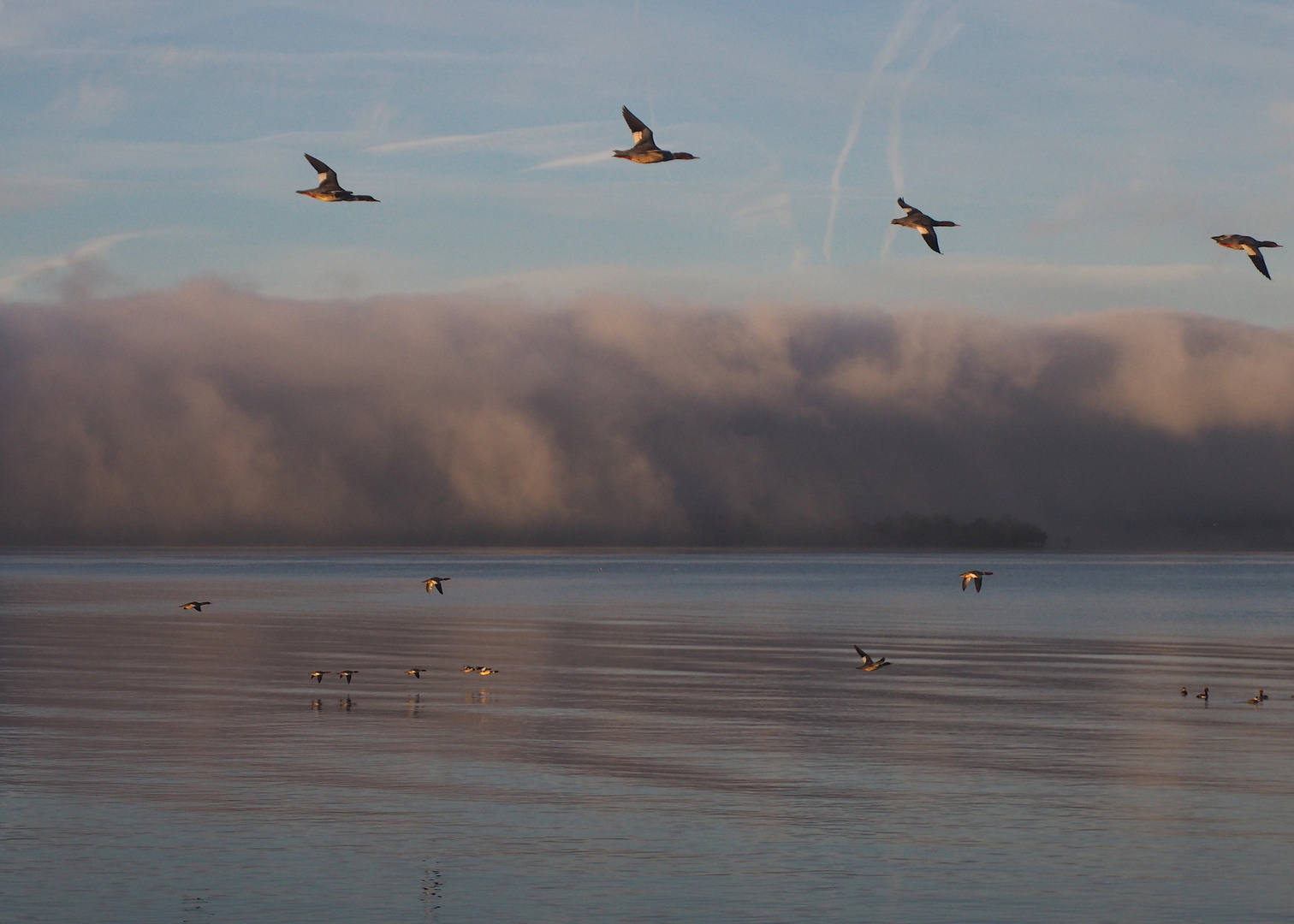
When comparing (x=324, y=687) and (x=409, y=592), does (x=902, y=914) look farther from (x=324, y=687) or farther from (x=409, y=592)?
(x=409, y=592)

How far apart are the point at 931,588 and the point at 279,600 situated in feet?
235

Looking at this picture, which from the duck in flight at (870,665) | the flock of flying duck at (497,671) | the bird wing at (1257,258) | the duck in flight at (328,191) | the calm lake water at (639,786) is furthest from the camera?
the duck in flight at (870,665)

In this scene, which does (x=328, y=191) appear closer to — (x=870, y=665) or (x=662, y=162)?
(x=662, y=162)

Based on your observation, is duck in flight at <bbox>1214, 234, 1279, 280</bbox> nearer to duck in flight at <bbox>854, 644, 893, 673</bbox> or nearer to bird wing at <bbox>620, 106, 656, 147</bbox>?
bird wing at <bbox>620, 106, 656, 147</bbox>

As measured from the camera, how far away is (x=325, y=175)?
3772cm

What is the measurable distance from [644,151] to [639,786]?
1294cm

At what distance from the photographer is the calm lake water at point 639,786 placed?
21.1m

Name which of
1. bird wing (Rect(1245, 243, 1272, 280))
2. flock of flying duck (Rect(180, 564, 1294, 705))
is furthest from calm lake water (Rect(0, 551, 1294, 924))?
bird wing (Rect(1245, 243, 1272, 280))

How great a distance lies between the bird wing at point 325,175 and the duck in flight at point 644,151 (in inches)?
321

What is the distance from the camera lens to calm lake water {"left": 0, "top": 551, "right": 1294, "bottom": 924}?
69.4ft

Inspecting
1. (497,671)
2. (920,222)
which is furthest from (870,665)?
(920,222)

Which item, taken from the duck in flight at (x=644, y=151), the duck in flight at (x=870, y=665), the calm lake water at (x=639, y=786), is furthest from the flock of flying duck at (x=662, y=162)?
the duck in flight at (x=870, y=665)

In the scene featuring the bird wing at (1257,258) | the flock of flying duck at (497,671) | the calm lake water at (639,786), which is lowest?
the calm lake water at (639,786)

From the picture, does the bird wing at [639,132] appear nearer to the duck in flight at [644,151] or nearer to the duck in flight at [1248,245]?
the duck in flight at [644,151]
